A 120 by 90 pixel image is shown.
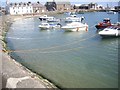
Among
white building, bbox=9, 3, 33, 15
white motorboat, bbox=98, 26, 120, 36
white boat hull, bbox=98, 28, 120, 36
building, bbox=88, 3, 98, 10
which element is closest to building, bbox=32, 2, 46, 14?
white building, bbox=9, 3, 33, 15

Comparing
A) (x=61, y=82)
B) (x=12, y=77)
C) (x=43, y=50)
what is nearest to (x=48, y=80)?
(x=61, y=82)

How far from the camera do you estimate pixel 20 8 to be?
111500 millimetres

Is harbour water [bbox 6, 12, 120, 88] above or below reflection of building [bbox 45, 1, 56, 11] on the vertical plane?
below

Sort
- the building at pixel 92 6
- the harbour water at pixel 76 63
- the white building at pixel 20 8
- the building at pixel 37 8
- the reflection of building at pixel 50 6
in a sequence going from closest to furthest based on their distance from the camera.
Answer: the harbour water at pixel 76 63, the white building at pixel 20 8, the building at pixel 37 8, the reflection of building at pixel 50 6, the building at pixel 92 6

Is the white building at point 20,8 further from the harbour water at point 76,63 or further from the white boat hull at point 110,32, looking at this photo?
the harbour water at point 76,63

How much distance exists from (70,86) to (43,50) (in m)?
13.2

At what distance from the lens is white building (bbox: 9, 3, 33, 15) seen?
358ft

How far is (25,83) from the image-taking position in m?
14.6

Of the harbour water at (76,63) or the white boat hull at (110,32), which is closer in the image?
the harbour water at (76,63)

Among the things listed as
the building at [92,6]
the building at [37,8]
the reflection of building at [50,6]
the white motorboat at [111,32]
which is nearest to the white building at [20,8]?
the building at [37,8]

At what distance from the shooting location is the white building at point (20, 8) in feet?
358

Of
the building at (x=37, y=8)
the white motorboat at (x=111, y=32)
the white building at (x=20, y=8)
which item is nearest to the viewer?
the white motorboat at (x=111, y=32)

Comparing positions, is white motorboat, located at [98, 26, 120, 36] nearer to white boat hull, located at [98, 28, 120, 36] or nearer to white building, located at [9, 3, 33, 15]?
white boat hull, located at [98, 28, 120, 36]

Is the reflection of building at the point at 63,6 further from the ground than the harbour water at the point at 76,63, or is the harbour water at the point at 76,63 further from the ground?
the reflection of building at the point at 63,6
